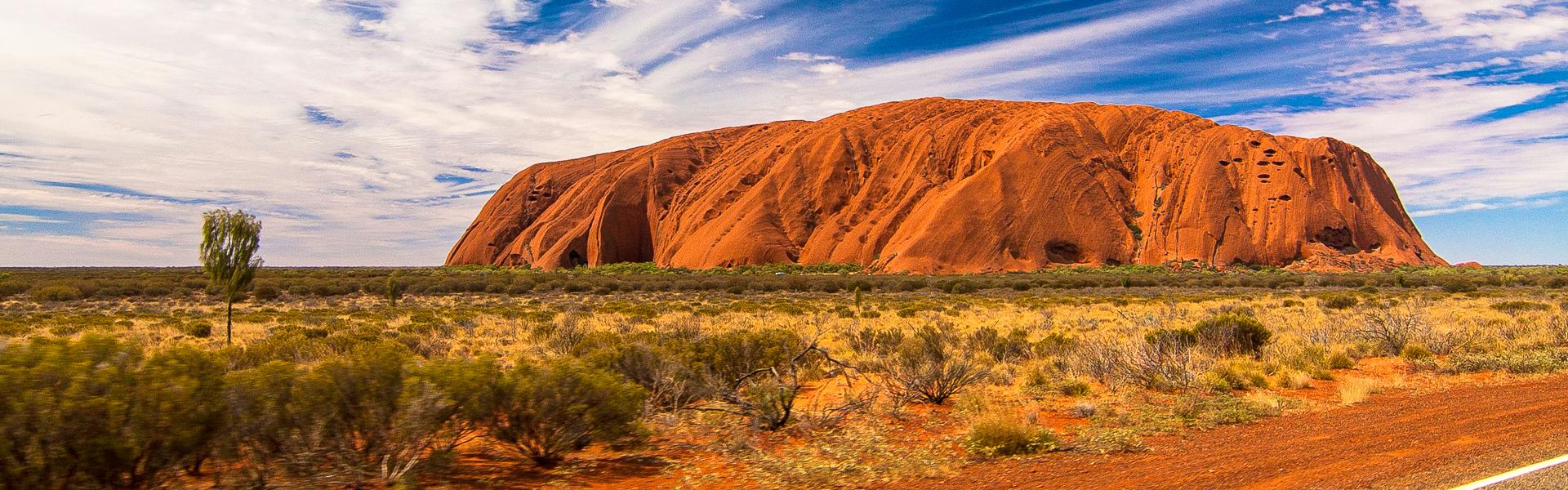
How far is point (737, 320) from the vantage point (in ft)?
70.1

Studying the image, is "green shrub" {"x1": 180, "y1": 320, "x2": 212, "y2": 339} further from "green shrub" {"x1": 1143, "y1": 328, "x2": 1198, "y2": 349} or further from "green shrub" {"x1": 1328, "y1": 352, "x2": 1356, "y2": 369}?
"green shrub" {"x1": 1328, "y1": 352, "x2": 1356, "y2": 369}

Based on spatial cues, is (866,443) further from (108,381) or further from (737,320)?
(737,320)

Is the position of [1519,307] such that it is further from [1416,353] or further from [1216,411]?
[1216,411]

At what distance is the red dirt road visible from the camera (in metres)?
5.40

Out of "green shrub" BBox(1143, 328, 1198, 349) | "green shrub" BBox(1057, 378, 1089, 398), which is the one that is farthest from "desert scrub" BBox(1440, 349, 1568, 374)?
"green shrub" BBox(1057, 378, 1089, 398)

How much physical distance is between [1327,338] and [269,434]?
49.3 feet

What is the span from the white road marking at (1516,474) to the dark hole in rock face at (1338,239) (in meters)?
72.5

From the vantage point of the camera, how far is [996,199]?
66125 millimetres

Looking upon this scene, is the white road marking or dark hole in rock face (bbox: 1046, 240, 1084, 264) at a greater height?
dark hole in rock face (bbox: 1046, 240, 1084, 264)

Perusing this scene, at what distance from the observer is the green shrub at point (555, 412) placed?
19.7ft

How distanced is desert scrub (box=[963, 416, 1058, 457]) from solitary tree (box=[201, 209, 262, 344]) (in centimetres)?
1538

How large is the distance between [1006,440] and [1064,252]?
2448 inches

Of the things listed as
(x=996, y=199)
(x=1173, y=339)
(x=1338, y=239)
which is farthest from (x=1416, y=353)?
(x=1338, y=239)

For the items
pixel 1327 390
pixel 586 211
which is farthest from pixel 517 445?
pixel 586 211
